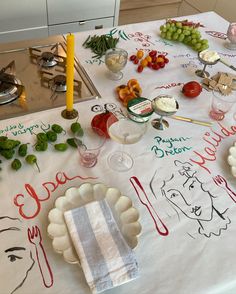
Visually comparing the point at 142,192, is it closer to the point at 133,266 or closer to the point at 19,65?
the point at 133,266

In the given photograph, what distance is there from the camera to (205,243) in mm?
665

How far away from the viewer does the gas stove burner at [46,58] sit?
1062mm

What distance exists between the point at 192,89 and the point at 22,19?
1.19 meters

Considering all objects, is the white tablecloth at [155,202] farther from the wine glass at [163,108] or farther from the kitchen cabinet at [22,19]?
the kitchen cabinet at [22,19]

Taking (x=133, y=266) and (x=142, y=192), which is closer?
(x=133, y=266)

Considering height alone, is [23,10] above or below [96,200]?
below

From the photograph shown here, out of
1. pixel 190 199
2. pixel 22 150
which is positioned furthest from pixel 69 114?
pixel 190 199

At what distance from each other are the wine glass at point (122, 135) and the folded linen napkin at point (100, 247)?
0.47ft

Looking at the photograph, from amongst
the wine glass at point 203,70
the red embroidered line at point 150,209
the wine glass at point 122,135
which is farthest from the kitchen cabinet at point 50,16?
the red embroidered line at point 150,209

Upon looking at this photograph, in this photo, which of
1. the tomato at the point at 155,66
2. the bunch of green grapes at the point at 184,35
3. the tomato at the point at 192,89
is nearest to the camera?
the tomato at the point at 192,89

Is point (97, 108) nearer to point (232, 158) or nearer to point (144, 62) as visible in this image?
point (144, 62)

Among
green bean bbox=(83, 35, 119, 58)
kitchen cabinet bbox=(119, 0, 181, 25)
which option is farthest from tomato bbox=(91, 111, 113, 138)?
kitchen cabinet bbox=(119, 0, 181, 25)

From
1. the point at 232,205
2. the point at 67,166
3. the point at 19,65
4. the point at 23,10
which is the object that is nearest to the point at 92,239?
the point at 67,166

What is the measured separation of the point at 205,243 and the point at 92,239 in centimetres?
24
